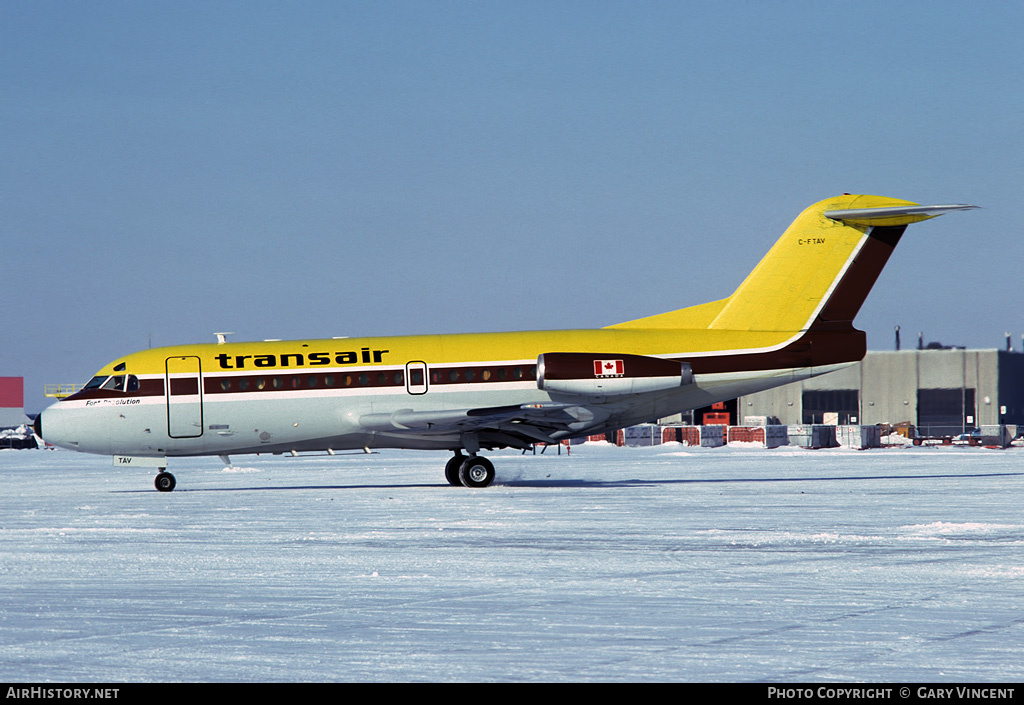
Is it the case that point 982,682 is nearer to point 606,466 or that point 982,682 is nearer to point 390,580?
point 390,580

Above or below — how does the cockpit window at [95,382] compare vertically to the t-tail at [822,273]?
below

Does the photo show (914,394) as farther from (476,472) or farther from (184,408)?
(184,408)

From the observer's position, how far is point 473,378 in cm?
2791

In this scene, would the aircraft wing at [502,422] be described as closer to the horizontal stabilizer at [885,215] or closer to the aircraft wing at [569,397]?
the aircraft wing at [569,397]

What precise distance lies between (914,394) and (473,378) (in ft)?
239

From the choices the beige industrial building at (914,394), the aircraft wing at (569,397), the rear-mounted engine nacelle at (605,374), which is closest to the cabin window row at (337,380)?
the aircraft wing at (569,397)

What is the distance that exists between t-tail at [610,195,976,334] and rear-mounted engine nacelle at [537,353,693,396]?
7.14 ft

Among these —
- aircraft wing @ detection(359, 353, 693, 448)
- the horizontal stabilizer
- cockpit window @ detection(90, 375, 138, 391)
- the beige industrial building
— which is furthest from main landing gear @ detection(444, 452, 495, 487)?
the beige industrial building

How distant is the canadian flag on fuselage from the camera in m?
27.4

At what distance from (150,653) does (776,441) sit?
6142 cm

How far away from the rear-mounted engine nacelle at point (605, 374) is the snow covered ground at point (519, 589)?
458 centimetres

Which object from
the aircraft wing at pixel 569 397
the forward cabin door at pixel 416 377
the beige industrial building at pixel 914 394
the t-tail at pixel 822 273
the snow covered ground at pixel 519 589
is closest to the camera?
the snow covered ground at pixel 519 589

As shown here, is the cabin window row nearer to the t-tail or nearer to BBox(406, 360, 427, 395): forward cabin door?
BBox(406, 360, 427, 395): forward cabin door

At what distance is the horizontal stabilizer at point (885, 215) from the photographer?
28156mm
